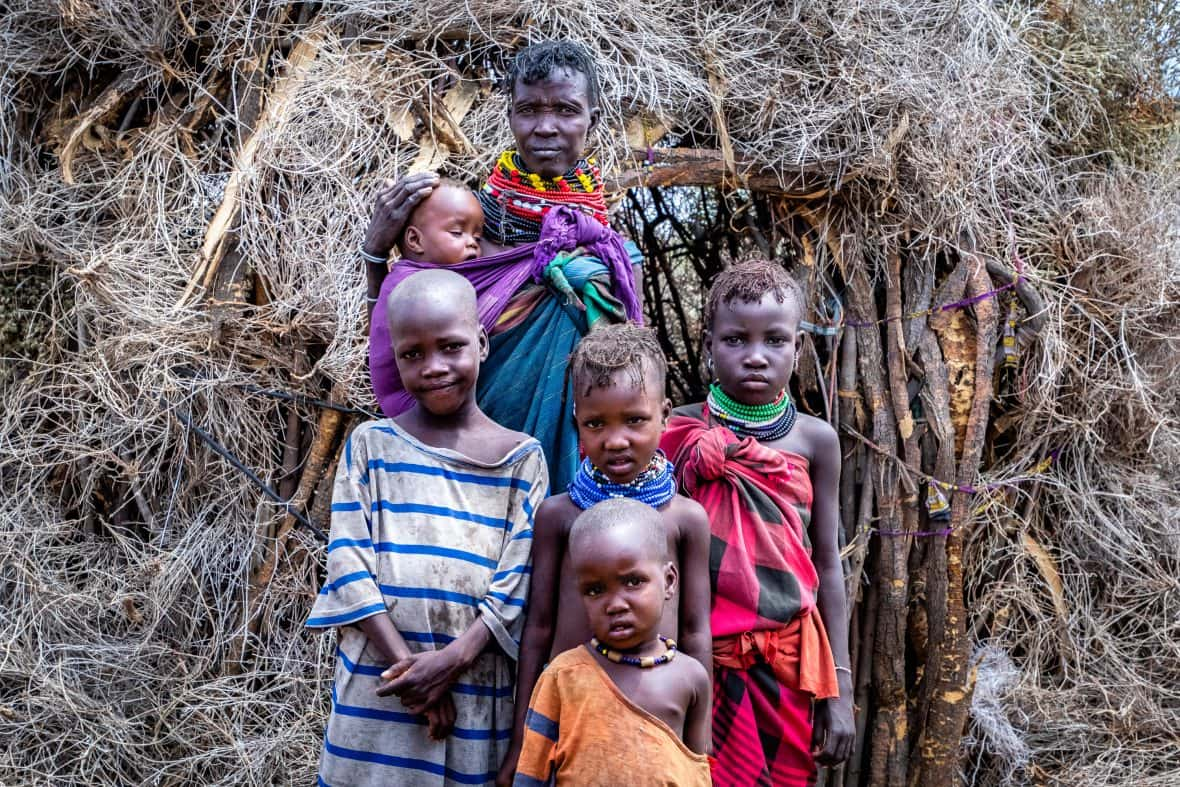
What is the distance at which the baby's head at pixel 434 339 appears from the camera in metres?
2.16

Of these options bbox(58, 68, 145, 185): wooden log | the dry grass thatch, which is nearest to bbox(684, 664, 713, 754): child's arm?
the dry grass thatch

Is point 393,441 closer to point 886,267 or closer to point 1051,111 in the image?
point 886,267

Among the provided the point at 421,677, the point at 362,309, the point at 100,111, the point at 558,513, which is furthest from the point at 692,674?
the point at 100,111

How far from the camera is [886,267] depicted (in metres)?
3.97

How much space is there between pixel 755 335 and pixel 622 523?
2.42 ft

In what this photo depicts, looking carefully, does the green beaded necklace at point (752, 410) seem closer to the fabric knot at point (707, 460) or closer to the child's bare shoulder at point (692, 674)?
the fabric knot at point (707, 460)

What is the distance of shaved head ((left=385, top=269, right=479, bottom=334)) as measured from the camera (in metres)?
2.16

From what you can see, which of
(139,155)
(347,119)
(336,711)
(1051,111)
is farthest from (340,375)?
(1051,111)

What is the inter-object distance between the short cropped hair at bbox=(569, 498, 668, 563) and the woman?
0.44m

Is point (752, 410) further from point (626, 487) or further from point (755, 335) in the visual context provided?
point (626, 487)

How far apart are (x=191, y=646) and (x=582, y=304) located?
208cm

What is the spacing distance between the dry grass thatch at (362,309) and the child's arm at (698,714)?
1792 mm

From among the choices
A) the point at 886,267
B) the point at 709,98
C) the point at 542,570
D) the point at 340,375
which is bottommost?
the point at 542,570

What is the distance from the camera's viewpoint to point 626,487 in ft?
7.01
